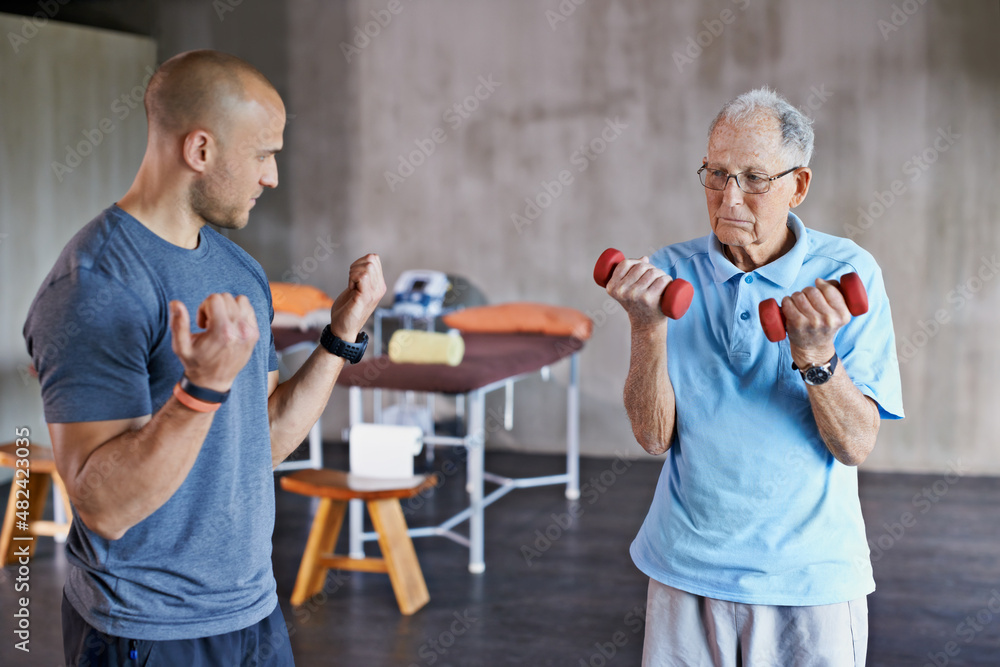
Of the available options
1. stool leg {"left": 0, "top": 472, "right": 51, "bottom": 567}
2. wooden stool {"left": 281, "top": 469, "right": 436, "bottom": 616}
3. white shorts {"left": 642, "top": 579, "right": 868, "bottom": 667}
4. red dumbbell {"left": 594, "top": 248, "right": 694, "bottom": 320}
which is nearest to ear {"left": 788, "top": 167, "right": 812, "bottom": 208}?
red dumbbell {"left": 594, "top": 248, "right": 694, "bottom": 320}

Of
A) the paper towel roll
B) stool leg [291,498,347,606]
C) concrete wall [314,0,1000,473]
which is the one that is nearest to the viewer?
stool leg [291,498,347,606]

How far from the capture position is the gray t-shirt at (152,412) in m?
1.04

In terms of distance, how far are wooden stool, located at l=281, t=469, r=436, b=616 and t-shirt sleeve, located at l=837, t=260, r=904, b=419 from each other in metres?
1.86

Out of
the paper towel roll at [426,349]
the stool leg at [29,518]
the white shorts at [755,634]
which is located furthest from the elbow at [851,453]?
the stool leg at [29,518]

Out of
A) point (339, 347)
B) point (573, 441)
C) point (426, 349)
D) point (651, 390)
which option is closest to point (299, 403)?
point (339, 347)

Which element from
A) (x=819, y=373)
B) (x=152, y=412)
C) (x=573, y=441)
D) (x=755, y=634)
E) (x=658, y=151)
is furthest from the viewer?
(x=658, y=151)

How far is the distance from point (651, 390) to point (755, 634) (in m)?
0.39

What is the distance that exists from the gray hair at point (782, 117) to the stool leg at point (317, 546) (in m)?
2.09

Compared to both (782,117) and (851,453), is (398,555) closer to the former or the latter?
(851,453)

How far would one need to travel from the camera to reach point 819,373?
47.9 inches

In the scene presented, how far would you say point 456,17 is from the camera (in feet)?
16.7

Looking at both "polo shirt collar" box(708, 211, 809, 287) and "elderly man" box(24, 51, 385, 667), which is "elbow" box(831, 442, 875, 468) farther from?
"elderly man" box(24, 51, 385, 667)

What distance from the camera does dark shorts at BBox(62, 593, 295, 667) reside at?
114 cm

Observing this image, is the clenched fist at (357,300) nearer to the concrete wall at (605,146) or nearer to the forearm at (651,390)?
the forearm at (651,390)
